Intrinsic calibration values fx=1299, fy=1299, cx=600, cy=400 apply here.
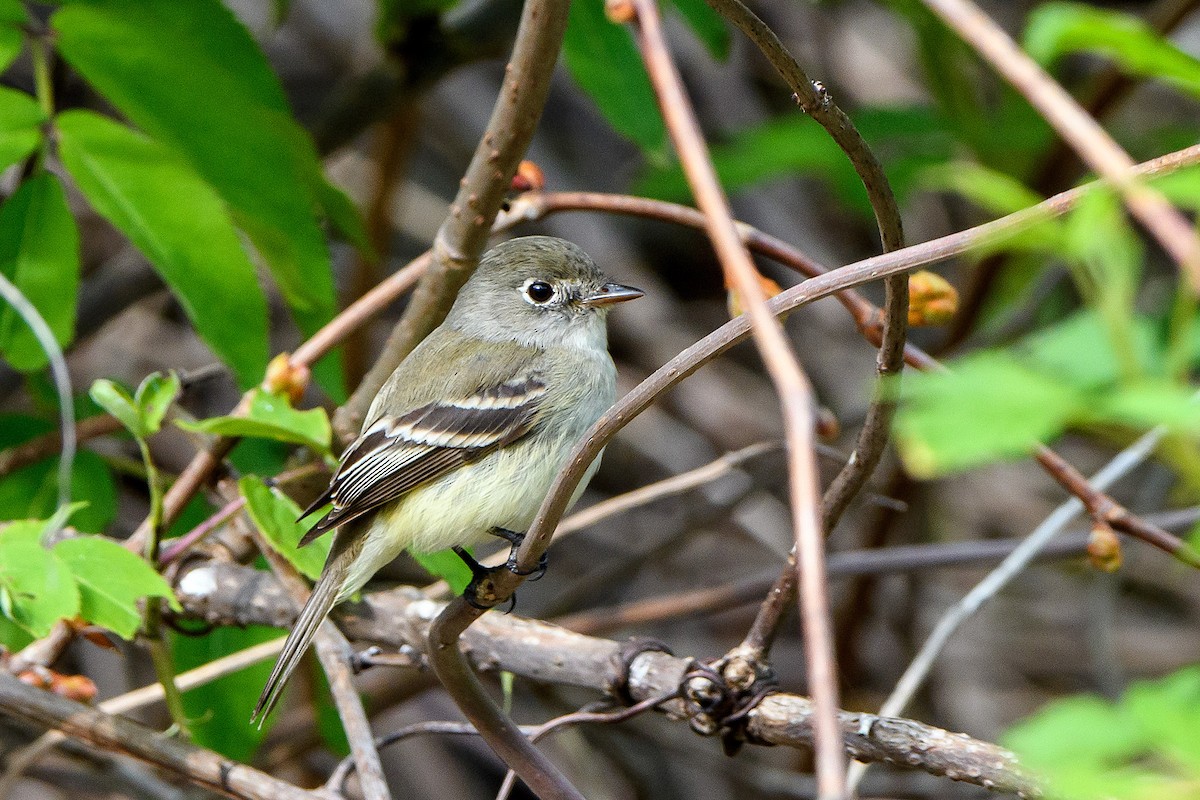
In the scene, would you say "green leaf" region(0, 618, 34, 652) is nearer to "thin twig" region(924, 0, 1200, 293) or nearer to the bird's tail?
the bird's tail

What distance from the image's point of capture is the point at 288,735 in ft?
14.3

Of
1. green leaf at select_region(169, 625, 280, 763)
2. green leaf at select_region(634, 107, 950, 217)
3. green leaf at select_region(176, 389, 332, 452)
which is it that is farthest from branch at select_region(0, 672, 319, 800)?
green leaf at select_region(634, 107, 950, 217)

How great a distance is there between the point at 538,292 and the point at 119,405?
4.36ft

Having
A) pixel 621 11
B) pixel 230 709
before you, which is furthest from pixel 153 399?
pixel 621 11

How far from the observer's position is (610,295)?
333 cm

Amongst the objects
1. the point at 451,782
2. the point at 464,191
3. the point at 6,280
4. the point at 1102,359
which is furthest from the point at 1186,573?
the point at 1102,359

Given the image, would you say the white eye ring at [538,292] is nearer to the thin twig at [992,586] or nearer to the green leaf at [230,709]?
the green leaf at [230,709]

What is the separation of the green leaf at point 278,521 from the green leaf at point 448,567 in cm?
22

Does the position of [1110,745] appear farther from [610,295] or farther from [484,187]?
[610,295]

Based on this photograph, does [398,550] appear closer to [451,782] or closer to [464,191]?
[464,191]

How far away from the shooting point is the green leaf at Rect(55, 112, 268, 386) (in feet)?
8.42

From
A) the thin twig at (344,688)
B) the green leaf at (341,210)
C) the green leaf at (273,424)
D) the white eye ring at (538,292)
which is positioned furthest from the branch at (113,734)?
the white eye ring at (538,292)

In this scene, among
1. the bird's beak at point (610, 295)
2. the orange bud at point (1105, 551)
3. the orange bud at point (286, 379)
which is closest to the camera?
the orange bud at point (1105, 551)

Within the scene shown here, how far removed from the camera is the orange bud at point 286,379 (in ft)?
8.77
